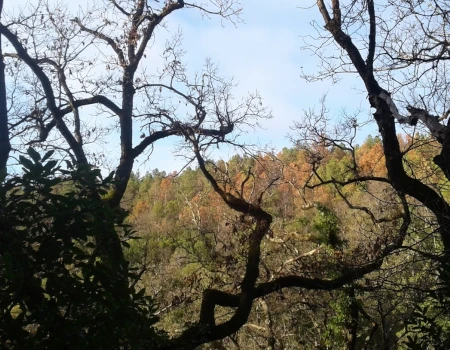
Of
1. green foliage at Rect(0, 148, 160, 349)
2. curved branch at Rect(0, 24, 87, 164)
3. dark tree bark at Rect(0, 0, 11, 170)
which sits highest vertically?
curved branch at Rect(0, 24, 87, 164)

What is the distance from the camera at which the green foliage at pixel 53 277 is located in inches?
109

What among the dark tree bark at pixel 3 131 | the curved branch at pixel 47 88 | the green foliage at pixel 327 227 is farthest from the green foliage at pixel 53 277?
the green foliage at pixel 327 227

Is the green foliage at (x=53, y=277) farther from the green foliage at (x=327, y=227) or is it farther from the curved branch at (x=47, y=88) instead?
the green foliage at (x=327, y=227)

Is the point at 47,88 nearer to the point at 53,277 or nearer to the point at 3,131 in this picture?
the point at 3,131

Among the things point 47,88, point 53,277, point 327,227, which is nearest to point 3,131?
point 47,88

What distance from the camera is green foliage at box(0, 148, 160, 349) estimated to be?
109 inches

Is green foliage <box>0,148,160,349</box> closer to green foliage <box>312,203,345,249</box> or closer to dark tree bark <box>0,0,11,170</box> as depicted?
dark tree bark <box>0,0,11,170</box>

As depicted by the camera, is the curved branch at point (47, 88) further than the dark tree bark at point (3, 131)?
Yes

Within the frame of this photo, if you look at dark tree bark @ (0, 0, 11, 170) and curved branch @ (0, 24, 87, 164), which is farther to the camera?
curved branch @ (0, 24, 87, 164)

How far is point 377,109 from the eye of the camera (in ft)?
18.4

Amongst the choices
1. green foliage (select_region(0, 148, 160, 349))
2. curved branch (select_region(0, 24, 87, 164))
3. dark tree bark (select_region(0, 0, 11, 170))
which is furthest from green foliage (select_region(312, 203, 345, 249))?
green foliage (select_region(0, 148, 160, 349))

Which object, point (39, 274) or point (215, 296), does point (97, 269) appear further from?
point (215, 296)

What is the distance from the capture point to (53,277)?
9.57 ft

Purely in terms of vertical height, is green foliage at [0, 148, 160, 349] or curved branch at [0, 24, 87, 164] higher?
curved branch at [0, 24, 87, 164]
